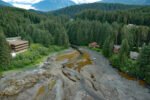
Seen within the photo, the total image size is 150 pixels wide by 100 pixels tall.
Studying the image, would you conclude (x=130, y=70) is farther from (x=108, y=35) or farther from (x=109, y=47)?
(x=108, y=35)

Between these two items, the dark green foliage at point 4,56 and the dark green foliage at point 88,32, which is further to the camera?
the dark green foliage at point 88,32

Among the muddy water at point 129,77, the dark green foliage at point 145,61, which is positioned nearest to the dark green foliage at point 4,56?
the muddy water at point 129,77

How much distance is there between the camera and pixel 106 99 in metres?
41.8

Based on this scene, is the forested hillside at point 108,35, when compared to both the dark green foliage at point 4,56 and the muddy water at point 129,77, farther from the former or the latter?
the dark green foliage at point 4,56

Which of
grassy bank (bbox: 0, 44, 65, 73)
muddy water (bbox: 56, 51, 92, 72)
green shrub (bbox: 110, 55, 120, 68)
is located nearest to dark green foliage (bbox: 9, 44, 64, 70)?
grassy bank (bbox: 0, 44, 65, 73)

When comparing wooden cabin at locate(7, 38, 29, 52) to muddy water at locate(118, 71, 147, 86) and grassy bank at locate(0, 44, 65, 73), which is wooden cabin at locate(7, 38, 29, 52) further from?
muddy water at locate(118, 71, 147, 86)

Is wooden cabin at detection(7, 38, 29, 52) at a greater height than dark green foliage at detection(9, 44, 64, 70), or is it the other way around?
wooden cabin at detection(7, 38, 29, 52)

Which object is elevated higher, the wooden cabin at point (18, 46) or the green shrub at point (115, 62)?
the wooden cabin at point (18, 46)

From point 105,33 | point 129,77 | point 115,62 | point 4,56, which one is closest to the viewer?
point 129,77

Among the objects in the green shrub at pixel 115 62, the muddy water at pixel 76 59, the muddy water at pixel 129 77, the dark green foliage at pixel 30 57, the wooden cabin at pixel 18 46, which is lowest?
the muddy water at pixel 129 77

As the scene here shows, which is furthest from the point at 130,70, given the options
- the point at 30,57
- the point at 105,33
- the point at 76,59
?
the point at 105,33

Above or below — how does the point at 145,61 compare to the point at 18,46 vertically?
below

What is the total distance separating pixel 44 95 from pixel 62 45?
168 feet

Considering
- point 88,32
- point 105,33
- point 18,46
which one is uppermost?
point 105,33
